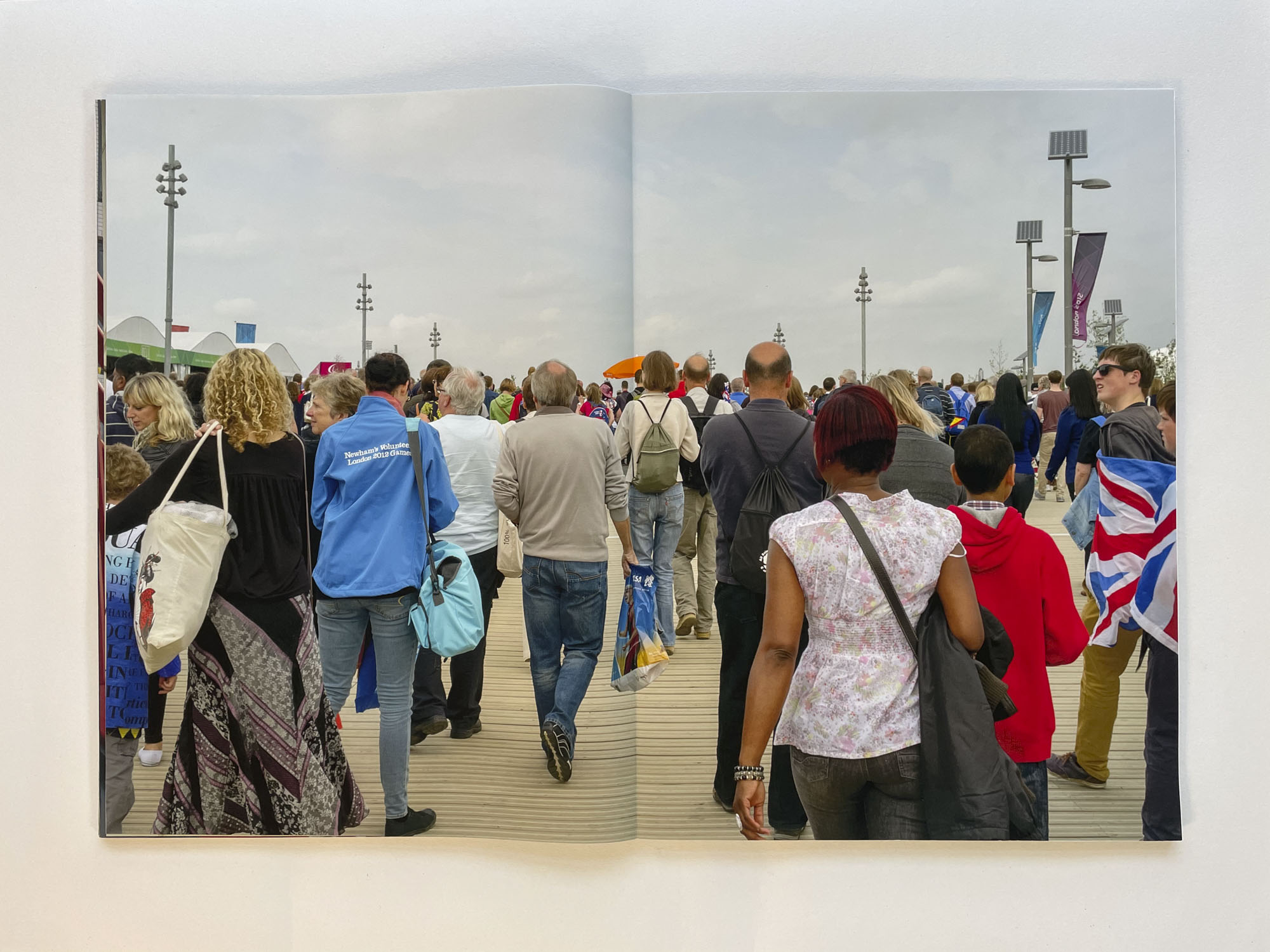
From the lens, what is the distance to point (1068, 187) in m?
3.14

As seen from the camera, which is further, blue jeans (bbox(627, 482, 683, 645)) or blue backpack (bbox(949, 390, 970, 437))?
blue jeans (bbox(627, 482, 683, 645))

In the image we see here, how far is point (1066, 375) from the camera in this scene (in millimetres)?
3180

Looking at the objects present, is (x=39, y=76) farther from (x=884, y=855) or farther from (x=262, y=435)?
(x=884, y=855)

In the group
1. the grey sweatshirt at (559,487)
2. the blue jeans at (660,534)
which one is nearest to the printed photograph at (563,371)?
the grey sweatshirt at (559,487)

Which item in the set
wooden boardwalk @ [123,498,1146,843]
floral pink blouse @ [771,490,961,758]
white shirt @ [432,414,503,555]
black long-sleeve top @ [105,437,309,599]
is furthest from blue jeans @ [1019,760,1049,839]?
black long-sleeve top @ [105,437,309,599]

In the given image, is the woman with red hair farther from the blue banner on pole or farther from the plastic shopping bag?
the blue banner on pole

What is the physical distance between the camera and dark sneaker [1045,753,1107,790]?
10.0ft

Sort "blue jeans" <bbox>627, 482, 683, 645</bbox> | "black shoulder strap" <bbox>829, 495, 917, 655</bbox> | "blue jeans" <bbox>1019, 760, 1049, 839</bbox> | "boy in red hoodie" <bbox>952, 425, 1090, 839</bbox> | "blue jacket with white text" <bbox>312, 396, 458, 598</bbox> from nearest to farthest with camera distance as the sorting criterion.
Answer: "black shoulder strap" <bbox>829, 495, 917, 655</bbox> < "boy in red hoodie" <bbox>952, 425, 1090, 839</bbox> < "blue jeans" <bbox>1019, 760, 1049, 839</bbox> < "blue jacket with white text" <bbox>312, 396, 458, 598</bbox> < "blue jeans" <bbox>627, 482, 683, 645</bbox>

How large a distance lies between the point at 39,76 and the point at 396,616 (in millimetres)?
1919

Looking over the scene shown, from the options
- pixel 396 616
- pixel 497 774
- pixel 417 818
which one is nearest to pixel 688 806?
pixel 497 774

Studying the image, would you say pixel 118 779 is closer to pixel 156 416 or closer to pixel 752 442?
pixel 156 416

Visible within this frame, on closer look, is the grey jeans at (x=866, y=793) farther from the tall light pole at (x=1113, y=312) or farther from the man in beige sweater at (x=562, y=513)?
the tall light pole at (x=1113, y=312)

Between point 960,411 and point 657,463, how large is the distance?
1287mm

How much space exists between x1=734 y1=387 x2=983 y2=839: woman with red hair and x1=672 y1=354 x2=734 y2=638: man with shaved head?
32.2 inches
